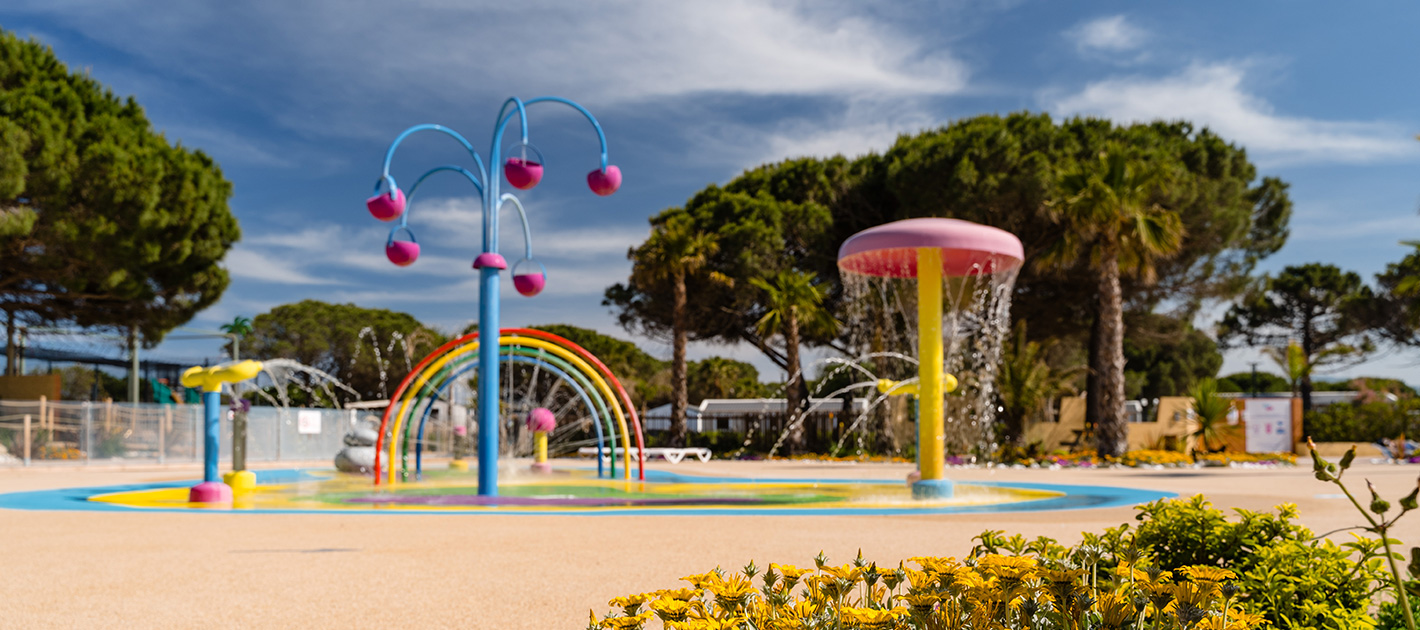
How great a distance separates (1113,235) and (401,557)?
2044 centimetres

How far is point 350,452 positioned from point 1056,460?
1635 centimetres

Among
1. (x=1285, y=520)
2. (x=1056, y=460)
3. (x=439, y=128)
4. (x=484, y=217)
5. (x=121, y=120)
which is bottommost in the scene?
(x=1056, y=460)

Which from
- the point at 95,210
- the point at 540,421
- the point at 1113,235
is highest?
the point at 95,210

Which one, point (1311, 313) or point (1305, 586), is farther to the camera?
point (1311, 313)

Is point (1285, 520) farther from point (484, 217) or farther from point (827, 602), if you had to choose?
point (484, 217)

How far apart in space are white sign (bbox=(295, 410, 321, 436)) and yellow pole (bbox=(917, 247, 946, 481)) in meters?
23.7

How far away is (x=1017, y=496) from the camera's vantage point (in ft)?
45.0

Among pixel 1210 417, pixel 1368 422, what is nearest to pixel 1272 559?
pixel 1210 417

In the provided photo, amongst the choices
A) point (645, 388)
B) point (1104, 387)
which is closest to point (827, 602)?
point (1104, 387)

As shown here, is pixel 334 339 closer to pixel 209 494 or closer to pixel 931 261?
pixel 209 494

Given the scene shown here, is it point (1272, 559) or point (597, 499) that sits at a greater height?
point (1272, 559)

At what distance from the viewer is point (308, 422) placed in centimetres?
3083

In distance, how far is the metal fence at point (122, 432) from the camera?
2670 centimetres

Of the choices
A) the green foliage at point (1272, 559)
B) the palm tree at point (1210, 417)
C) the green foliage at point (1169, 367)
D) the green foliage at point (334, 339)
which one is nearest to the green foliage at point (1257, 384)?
the green foliage at point (1169, 367)
